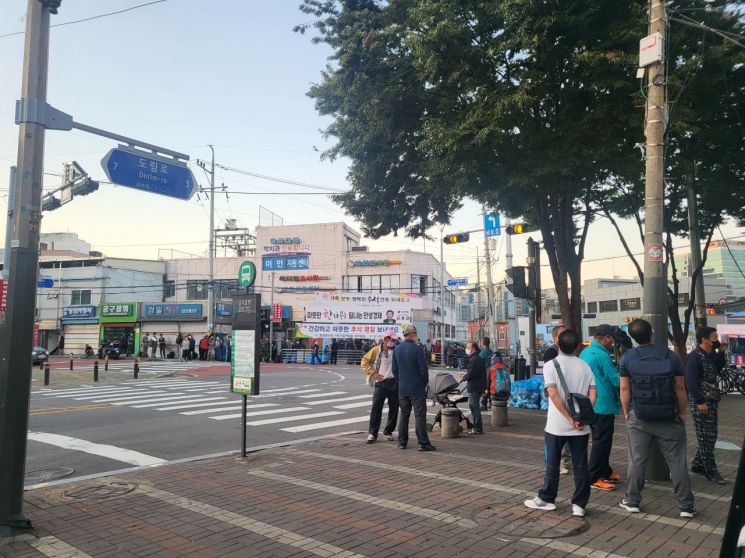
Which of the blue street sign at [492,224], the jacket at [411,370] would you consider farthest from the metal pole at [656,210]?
the blue street sign at [492,224]

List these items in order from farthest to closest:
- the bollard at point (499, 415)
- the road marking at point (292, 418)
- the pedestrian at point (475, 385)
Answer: the road marking at point (292, 418) → the bollard at point (499, 415) → the pedestrian at point (475, 385)

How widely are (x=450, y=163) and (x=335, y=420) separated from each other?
6.14m

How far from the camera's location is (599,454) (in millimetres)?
6551

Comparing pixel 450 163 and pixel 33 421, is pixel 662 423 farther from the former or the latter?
pixel 33 421

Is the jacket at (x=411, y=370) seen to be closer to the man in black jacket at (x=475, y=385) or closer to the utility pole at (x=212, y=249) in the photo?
the man in black jacket at (x=475, y=385)

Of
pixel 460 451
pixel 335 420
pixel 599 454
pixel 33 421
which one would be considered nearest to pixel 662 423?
pixel 599 454

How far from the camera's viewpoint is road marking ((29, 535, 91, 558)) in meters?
4.57

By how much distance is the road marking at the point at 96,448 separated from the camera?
323 inches

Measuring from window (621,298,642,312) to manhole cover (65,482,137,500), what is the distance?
61.5m

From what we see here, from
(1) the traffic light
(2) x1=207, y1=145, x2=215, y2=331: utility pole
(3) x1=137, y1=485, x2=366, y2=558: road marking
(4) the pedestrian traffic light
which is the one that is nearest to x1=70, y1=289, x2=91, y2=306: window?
(2) x1=207, y1=145, x2=215, y2=331: utility pole

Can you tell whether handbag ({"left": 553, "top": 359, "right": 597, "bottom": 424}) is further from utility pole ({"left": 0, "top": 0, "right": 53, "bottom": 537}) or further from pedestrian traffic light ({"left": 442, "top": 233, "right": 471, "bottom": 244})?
pedestrian traffic light ({"left": 442, "top": 233, "right": 471, "bottom": 244})

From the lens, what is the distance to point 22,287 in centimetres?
524

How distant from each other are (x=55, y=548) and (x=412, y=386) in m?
5.34

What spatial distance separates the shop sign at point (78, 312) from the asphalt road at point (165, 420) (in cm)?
2989
